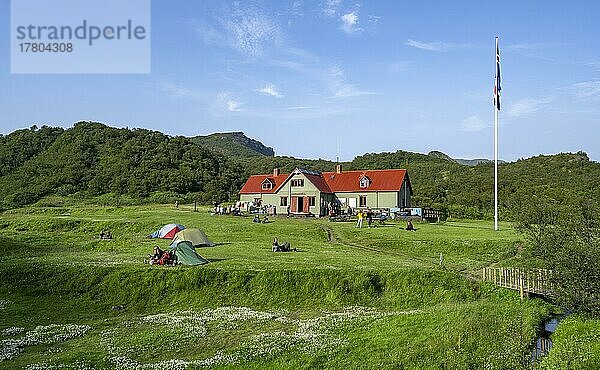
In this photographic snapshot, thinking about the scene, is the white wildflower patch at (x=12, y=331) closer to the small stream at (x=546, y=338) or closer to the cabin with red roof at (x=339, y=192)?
the small stream at (x=546, y=338)

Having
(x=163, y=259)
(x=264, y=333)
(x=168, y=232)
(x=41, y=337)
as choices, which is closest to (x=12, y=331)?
(x=41, y=337)

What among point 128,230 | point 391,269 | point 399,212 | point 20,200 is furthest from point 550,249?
point 20,200

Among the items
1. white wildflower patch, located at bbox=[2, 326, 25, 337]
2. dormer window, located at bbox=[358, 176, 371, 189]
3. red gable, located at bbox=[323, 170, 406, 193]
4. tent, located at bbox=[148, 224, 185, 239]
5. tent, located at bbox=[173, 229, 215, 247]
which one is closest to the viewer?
white wildflower patch, located at bbox=[2, 326, 25, 337]

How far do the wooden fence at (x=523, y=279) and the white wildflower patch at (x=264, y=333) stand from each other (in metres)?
7.92

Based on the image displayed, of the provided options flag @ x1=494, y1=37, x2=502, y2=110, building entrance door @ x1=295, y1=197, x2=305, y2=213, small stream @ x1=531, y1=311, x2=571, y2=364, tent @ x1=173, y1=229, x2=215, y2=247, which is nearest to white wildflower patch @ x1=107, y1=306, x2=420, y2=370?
small stream @ x1=531, y1=311, x2=571, y2=364

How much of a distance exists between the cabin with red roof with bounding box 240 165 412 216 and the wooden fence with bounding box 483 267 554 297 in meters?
37.4

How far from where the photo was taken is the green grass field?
66.2 ft

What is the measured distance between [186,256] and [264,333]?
13119 mm

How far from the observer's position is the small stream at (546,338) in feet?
72.5

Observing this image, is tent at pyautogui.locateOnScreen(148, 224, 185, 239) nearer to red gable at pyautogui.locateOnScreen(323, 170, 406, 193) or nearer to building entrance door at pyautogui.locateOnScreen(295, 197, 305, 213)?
building entrance door at pyautogui.locateOnScreen(295, 197, 305, 213)

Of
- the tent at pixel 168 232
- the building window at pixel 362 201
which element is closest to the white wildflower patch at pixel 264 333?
the tent at pixel 168 232

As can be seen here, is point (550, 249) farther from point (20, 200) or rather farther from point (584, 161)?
point (20, 200)

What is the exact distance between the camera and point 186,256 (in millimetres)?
34594

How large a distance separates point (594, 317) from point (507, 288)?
5.73m
